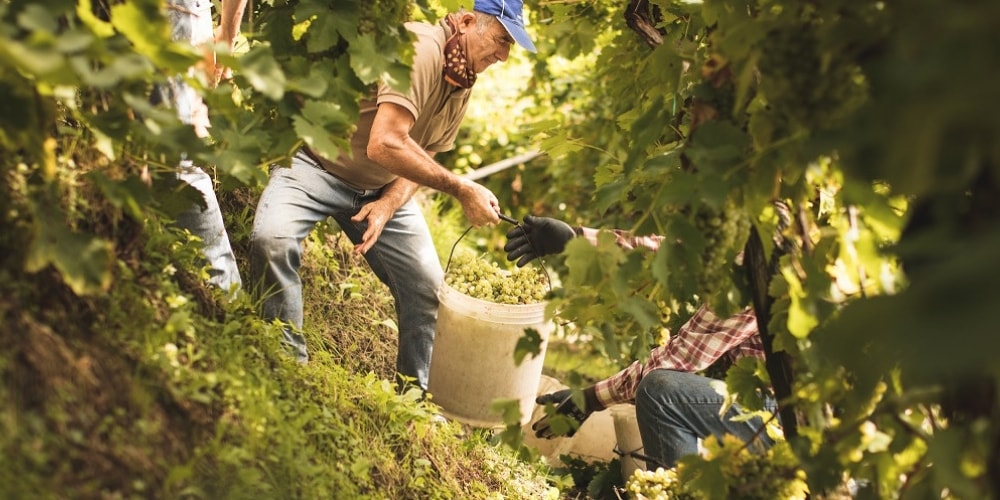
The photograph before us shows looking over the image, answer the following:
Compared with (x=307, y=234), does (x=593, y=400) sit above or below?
below

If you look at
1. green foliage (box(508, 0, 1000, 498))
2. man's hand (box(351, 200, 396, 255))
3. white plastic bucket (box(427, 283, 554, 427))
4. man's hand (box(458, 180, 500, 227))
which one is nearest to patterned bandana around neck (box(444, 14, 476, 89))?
man's hand (box(458, 180, 500, 227))

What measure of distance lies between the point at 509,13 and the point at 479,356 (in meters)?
1.29

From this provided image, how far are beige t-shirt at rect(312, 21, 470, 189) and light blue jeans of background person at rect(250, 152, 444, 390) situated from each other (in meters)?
0.06

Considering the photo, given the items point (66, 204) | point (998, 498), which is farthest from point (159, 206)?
point (998, 498)

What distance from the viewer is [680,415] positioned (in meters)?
3.52

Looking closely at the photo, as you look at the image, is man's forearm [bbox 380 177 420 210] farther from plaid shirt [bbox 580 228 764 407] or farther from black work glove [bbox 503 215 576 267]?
plaid shirt [bbox 580 228 764 407]

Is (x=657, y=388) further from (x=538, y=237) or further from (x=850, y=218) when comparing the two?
(x=850, y=218)

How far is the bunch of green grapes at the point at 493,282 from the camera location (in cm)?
360

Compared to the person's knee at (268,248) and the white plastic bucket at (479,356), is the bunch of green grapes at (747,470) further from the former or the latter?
the person's knee at (268,248)

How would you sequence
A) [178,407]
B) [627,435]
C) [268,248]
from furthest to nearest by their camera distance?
1. [627,435]
2. [268,248]
3. [178,407]

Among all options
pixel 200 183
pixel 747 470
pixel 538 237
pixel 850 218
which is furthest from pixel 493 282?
pixel 850 218

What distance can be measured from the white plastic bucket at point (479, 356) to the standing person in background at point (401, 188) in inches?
3.8

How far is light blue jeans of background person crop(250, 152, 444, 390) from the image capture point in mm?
3221

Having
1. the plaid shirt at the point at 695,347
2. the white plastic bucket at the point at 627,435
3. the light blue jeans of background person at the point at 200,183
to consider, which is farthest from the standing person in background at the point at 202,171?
the white plastic bucket at the point at 627,435
